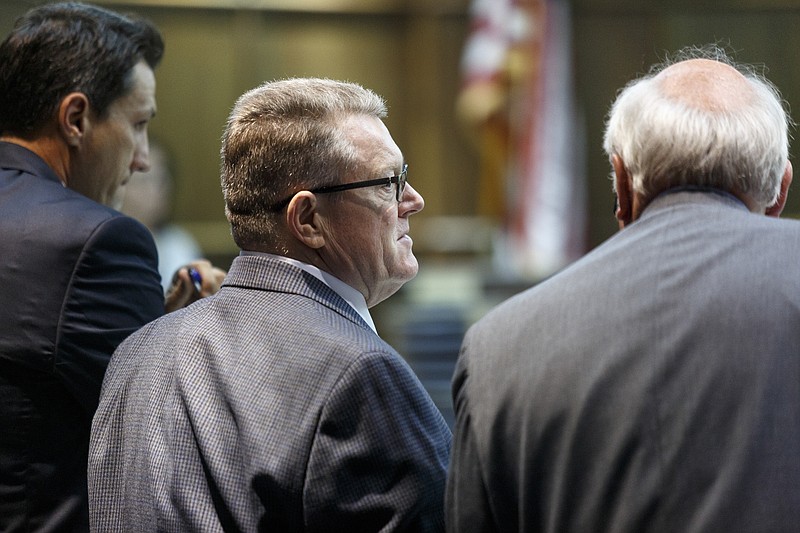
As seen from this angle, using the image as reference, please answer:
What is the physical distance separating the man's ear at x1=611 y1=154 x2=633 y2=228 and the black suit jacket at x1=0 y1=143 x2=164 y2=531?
0.97 metres

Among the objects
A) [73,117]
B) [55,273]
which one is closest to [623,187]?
[55,273]

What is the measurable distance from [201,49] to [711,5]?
3.75m

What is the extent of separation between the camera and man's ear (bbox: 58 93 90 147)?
2232 millimetres

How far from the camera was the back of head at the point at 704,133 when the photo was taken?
4.91 ft

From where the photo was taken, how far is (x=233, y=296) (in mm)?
1810

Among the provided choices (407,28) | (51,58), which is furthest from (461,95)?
(51,58)

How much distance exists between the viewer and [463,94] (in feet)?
26.2

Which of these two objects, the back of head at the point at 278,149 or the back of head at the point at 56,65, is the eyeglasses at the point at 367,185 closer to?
the back of head at the point at 278,149

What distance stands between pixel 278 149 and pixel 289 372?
416 millimetres

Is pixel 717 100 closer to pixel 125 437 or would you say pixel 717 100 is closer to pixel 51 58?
pixel 125 437

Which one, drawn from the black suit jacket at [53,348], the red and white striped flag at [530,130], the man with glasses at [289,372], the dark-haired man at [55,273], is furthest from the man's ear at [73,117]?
the red and white striped flag at [530,130]

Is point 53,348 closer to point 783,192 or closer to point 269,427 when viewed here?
point 269,427

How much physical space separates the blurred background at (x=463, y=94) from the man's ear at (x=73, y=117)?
193 inches

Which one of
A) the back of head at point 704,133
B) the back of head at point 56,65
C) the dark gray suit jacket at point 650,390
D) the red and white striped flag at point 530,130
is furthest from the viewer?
the red and white striped flag at point 530,130
